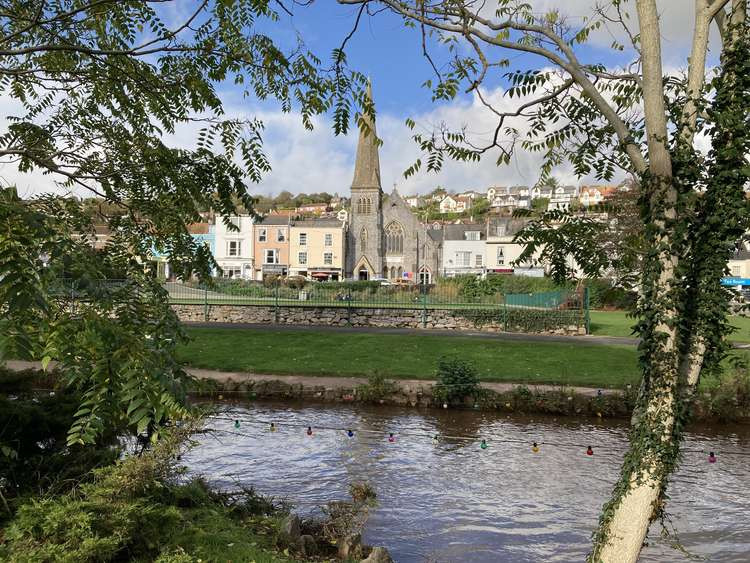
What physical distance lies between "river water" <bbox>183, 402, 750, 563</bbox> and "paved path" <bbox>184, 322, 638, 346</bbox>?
427 inches

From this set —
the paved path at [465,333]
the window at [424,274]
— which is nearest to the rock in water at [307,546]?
the paved path at [465,333]

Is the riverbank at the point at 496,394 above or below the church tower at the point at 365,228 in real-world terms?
below

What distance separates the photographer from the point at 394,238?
8794 centimetres

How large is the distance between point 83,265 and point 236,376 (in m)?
14.6

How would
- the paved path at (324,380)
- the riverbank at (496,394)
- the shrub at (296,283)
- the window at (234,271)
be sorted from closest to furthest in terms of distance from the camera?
the riverbank at (496,394) → the paved path at (324,380) → the shrub at (296,283) → the window at (234,271)

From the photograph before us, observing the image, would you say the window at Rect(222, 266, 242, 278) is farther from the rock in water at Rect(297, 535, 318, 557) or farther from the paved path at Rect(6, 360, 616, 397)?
the rock in water at Rect(297, 535, 318, 557)

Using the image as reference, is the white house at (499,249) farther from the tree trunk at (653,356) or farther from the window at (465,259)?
the tree trunk at (653,356)

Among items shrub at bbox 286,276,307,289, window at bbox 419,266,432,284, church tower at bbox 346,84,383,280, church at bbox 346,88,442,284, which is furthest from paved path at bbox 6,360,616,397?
window at bbox 419,266,432,284

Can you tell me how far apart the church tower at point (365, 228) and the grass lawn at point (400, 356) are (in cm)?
5904

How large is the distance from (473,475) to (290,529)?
15.5 feet

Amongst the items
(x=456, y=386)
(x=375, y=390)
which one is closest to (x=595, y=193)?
Result: (x=456, y=386)

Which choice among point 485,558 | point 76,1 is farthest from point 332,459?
point 76,1

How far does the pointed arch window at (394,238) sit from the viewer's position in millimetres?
87625

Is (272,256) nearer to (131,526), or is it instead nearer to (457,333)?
(457,333)
